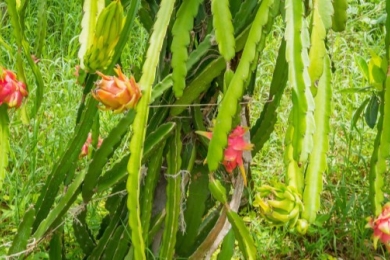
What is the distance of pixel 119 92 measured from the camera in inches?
35.5

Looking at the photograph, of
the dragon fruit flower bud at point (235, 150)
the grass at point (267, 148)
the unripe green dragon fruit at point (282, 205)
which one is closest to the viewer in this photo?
the unripe green dragon fruit at point (282, 205)

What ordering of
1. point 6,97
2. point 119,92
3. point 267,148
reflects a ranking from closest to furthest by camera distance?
point 119,92 → point 6,97 → point 267,148

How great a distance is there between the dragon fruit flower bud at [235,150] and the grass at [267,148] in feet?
1.40

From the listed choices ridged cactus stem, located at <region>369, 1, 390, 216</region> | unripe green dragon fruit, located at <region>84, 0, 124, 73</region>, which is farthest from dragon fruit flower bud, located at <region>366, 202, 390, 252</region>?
unripe green dragon fruit, located at <region>84, 0, 124, 73</region>

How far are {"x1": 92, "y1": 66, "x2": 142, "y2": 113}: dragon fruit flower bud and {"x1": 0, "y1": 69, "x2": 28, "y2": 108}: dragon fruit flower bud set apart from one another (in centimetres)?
30

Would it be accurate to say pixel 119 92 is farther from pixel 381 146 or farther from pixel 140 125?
pixel 381 146

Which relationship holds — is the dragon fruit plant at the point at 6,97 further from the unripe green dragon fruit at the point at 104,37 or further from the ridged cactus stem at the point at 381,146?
the ridged cactus stem at the point at 381,146

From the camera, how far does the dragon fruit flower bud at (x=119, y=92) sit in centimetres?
90

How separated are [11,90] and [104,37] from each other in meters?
0.27

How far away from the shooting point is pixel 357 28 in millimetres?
2879

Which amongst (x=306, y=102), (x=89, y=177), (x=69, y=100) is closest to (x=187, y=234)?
(x=89, y=177)

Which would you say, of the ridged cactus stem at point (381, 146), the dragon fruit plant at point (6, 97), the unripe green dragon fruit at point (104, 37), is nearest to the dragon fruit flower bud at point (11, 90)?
the dragon fruit plant at point (6, 97)

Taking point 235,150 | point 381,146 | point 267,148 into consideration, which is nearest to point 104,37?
point 235,150

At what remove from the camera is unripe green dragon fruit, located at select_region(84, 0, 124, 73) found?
3.15 feet
